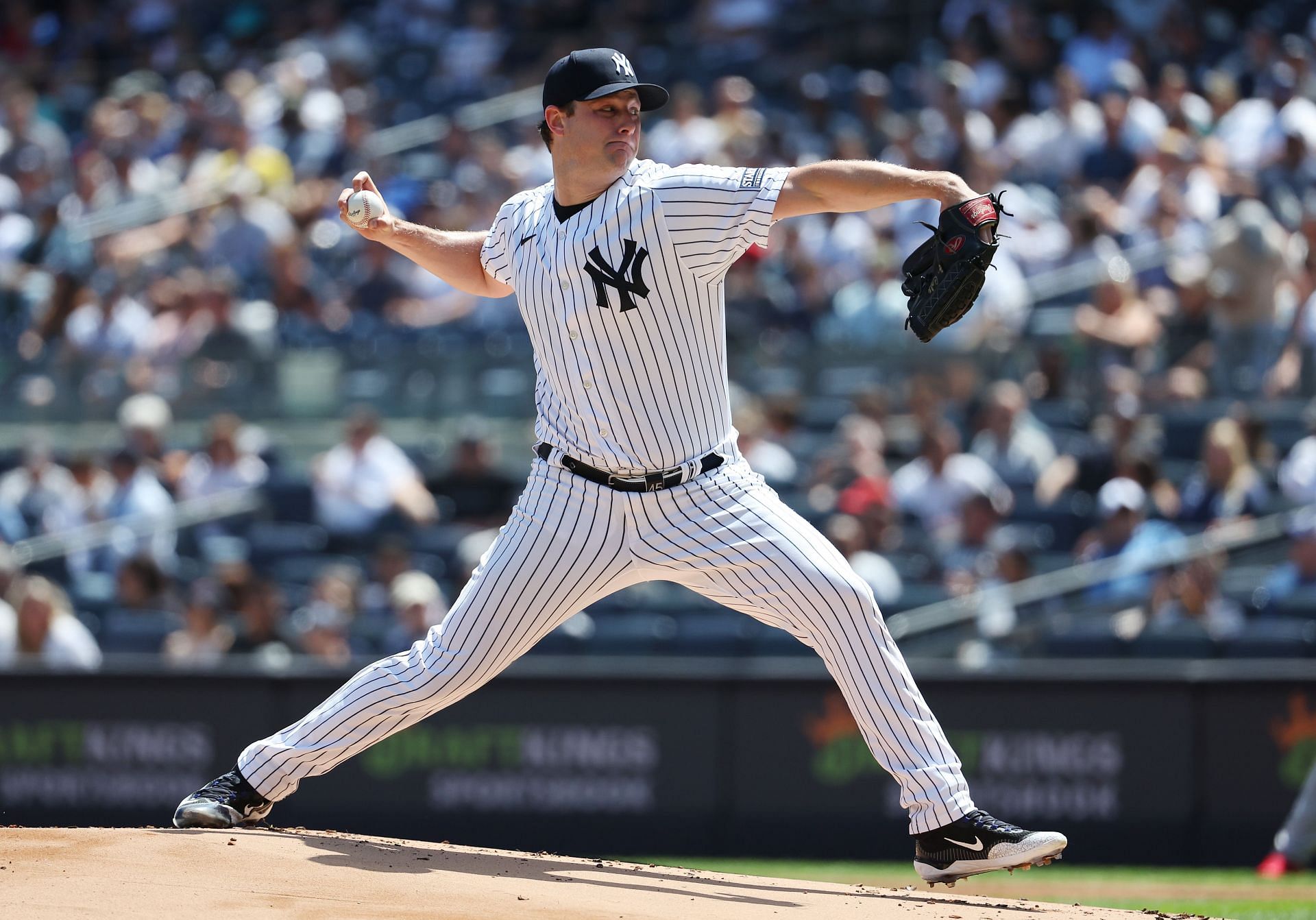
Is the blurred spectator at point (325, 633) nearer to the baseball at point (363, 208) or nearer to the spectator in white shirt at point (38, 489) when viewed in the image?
the spectator in white shirt at point (38, 489)

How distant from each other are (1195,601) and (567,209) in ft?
18.1

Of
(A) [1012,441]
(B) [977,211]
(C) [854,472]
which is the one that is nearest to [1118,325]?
(A) [1012,441]

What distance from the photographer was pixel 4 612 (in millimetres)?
10195

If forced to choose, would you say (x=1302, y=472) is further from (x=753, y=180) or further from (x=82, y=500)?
(x=82, y=500)

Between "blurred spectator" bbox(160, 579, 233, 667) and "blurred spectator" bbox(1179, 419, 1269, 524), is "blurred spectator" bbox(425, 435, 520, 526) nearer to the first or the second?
"blurred spectator" bbox(160, 579, 233, 667)

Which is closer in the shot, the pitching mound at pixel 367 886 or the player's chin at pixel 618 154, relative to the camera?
the pitching mound at pixel 367 886

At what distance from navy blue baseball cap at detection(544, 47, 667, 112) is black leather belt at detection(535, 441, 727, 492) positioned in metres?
0.90

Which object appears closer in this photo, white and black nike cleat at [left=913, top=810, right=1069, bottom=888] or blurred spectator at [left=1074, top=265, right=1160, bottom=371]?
white and black nike cleat at [left=913, top=810, right=1069, bottom=888]

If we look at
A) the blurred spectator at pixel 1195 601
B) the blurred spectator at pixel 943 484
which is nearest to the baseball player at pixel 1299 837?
the blurred spectator at pixel 1195 601

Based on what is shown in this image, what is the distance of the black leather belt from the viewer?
476 centimetres

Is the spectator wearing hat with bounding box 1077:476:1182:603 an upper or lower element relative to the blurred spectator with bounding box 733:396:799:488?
lower

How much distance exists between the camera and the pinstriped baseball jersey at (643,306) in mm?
4641

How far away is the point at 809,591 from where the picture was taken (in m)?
4.72

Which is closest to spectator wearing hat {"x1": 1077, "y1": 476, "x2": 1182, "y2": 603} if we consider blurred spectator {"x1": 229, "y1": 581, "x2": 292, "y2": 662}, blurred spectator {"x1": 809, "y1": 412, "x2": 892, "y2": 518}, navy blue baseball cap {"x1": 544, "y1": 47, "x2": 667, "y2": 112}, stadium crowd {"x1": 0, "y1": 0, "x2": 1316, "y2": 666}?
stadium crowd {"x1": 0, "y1": 0, "x2": 1316, "y2": 666}
